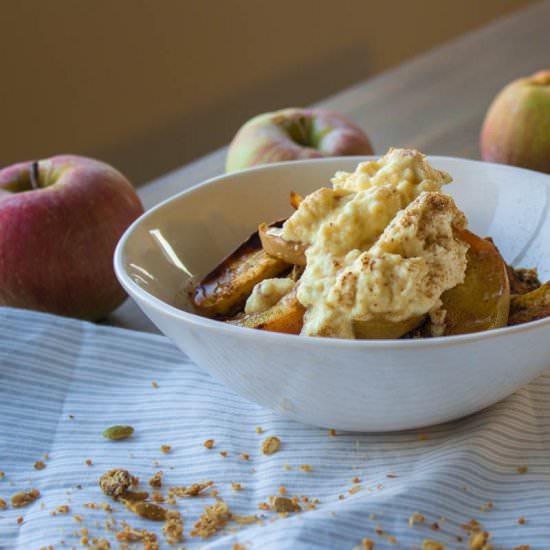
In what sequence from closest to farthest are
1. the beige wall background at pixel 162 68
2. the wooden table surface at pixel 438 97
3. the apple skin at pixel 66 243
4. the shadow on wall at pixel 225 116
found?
the apple skin at pixel 66 243, the wooden table surface at pixel 438 97, the beige wall background at pixel 162 68, the shadow on wall at pixel 225 116

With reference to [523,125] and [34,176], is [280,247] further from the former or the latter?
[523,125]

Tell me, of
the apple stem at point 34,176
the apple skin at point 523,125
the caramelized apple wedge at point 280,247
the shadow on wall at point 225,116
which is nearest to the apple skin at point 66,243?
the apple stem at point 34,176

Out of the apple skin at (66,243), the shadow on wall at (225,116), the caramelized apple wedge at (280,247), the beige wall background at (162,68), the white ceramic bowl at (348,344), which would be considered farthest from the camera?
the shadow on wall at (225,116)

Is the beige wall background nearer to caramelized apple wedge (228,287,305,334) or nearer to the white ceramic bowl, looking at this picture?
the white ceramic bowl

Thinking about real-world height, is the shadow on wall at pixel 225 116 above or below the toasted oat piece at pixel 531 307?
below

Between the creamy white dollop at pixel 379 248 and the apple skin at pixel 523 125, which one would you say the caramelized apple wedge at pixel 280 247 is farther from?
the apple skin at pixel 523 125

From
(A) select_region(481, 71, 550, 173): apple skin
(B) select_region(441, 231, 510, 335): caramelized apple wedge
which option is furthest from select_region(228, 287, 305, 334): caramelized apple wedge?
(A) select_region(481, 71, 550, 173): apple skin

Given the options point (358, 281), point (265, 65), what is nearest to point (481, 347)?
point (358, 281)

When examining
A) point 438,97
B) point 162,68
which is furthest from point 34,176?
point 162,68
